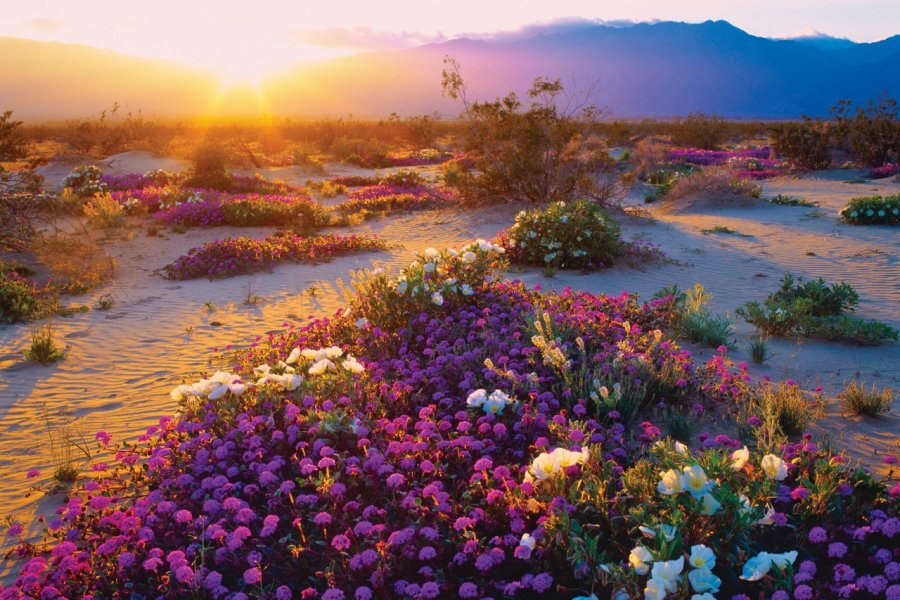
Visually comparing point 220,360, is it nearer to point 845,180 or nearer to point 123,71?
point 845,180

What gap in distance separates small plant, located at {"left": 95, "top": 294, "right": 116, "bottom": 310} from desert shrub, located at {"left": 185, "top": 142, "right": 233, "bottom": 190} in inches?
419

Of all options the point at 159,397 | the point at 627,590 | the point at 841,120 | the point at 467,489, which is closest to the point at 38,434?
the point at 159,397

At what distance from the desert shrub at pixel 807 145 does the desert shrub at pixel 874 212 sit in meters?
11.6

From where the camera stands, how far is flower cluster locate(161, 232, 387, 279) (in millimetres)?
10516

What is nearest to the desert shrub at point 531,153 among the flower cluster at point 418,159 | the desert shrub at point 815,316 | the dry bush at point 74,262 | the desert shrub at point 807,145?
the desert shrub at point 815,316

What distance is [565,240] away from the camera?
402 inches

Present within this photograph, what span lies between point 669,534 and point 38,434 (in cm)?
485

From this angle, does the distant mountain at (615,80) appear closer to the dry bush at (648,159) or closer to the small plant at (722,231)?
the dry bush at (648,159)

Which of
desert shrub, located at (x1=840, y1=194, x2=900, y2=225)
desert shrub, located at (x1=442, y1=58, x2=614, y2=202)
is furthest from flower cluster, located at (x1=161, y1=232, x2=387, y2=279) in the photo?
desert shrub, located at (x1=840, y1=194, x2=900, y2=225)

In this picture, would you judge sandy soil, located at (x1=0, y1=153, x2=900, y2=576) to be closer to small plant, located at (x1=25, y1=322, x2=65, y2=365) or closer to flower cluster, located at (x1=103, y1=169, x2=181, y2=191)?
small plant, located at (x1=25, y1=322, x2=65, y2=365)

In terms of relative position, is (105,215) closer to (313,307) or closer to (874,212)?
(313,307)

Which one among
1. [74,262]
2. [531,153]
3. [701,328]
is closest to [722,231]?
[531,153]

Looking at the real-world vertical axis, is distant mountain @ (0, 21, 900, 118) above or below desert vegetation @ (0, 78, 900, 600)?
above

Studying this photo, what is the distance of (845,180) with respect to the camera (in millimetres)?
21688
